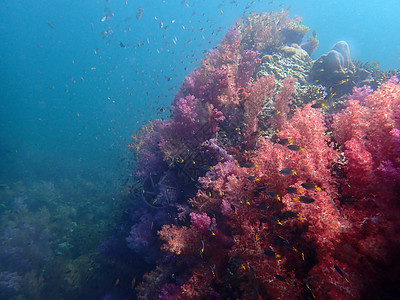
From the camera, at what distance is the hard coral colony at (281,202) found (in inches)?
88.1

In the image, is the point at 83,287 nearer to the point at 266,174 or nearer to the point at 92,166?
the point at 266,174

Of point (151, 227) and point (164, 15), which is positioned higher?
point (164, 15)

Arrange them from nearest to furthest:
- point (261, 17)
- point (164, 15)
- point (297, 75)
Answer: point (297, 75), point (261, 17), point (164, 15)

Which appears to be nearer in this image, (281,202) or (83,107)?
(281,202)

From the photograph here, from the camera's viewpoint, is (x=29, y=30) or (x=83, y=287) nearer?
(x=83, y=287)

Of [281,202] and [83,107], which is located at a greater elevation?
[83,107]

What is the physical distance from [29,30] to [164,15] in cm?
7885

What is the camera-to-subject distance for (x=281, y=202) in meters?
3.15

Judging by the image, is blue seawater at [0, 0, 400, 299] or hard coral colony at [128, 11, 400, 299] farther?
blue seawater at [0, 0, 400, 299]

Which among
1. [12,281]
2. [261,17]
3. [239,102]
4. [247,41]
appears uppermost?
[261,17]

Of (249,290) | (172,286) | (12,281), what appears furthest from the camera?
(12,281)

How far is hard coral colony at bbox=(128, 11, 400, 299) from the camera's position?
224 cm

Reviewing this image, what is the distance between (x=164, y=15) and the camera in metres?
85.6

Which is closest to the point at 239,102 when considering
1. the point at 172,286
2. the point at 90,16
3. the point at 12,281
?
the point at 172,286
